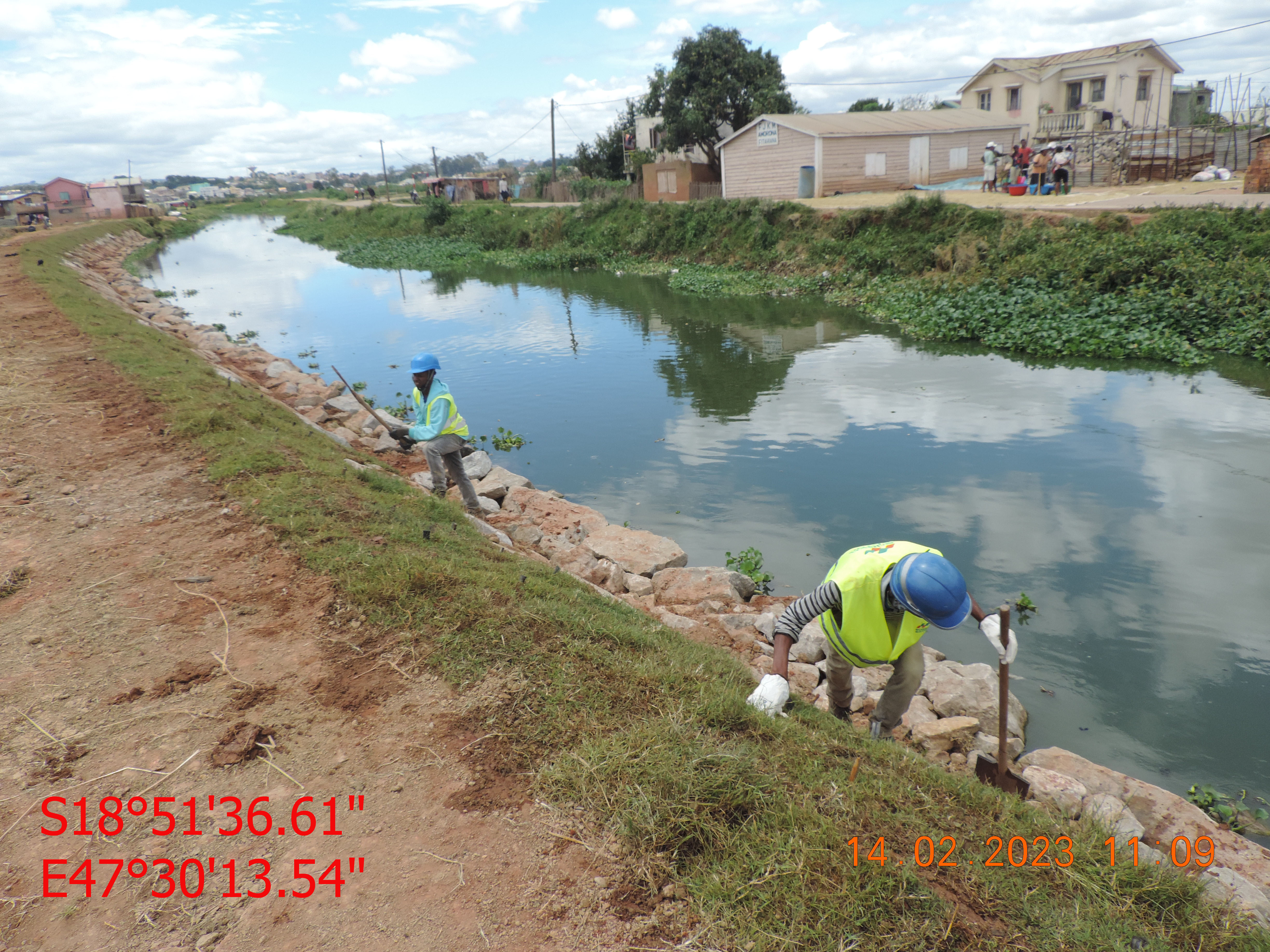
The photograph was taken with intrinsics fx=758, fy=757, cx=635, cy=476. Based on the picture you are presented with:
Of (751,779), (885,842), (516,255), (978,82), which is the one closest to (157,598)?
(751,779)

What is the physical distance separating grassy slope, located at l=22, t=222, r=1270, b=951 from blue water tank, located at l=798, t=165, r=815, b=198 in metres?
26.4

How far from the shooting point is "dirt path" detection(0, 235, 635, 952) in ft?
8.93

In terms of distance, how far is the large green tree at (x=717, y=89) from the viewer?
3641 cm

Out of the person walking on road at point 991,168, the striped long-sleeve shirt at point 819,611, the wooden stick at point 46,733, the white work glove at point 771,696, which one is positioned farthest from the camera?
the person walking on road at point 991,168

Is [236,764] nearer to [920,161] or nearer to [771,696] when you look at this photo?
[771,696]

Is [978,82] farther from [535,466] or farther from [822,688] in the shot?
[822,688]

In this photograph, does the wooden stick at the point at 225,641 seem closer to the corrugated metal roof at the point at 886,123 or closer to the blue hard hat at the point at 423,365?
the blue hard hat at the point at 423,365

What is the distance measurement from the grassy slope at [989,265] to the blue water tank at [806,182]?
3300 mm

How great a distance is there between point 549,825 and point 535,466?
7.96m

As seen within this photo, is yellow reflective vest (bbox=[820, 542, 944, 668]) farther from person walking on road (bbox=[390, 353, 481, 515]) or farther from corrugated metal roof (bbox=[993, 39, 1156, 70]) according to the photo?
corrugated metal roof (bbox=[993, 39, 1156, 70])

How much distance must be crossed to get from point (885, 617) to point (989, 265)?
16.8 meters

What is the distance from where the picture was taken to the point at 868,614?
405 cm

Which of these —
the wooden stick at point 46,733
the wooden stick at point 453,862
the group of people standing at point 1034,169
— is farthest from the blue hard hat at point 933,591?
the group of people standing at point 1034,169

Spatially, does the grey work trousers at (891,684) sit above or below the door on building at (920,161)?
below
